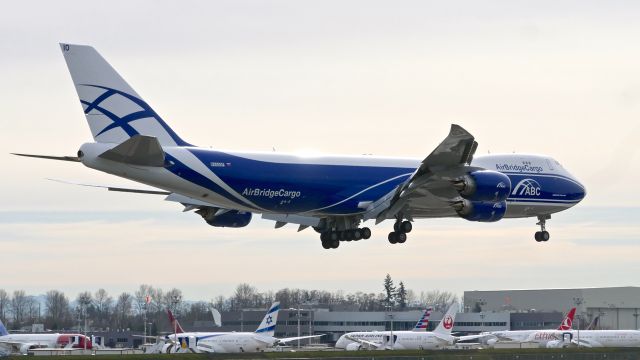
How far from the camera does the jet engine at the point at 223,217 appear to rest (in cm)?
6116

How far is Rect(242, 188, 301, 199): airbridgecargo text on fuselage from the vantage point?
5423 centimetres

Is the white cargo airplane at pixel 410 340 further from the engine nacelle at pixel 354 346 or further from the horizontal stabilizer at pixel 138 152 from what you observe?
the horizontal stabilizer at pixel 138 152

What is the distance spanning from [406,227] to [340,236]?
3780mm

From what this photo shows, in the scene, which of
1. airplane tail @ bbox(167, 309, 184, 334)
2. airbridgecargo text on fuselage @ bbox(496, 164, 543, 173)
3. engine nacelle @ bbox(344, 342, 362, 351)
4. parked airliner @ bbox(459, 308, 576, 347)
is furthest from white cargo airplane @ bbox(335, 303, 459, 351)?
airbridgecargo text on fuselage @ bbox(496, 164, 543, 173)

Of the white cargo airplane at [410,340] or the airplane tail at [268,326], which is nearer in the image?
the airplane tail at [268,326]

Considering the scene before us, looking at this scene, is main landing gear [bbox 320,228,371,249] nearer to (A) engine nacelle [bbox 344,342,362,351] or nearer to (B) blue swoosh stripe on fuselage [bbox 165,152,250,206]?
(B) blue swoosh stripe on fuselage [bbox 165,152,250,206]

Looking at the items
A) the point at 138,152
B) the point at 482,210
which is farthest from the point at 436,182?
the point at 138,152

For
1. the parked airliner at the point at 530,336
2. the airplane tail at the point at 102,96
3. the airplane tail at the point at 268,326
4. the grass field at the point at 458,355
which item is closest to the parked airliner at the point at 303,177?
the airplane tail at the point at 102,96

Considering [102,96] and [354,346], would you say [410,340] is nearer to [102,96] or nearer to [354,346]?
[354,346]

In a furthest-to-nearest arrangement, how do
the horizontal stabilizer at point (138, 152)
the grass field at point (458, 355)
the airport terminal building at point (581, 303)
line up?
the airport terminal building at point (581, 303) < the grass field at point (458, 355) < the horizontal stabilizer at point (138, 152)

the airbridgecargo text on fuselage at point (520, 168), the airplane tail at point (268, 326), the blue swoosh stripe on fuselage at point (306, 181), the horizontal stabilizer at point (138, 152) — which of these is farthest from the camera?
the airplane tail at point (268, 326)

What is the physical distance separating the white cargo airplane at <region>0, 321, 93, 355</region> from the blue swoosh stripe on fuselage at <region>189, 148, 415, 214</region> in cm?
4787

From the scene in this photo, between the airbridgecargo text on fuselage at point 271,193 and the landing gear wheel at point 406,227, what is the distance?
244 inches

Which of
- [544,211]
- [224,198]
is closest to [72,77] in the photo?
[224,198]
